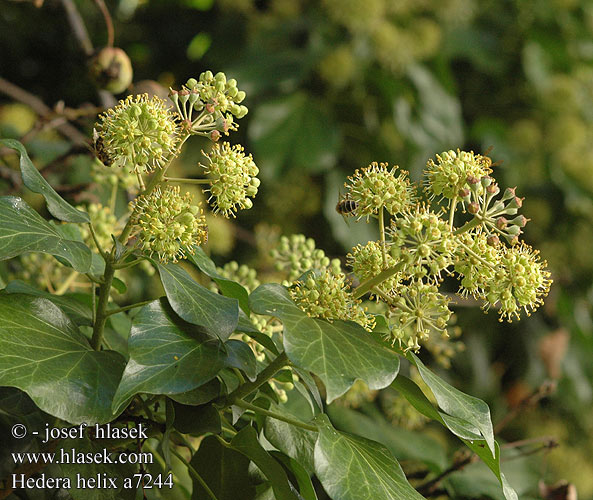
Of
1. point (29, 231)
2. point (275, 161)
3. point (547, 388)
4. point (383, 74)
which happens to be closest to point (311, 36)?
point (383, 74)

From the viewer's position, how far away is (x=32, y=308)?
52 centimetres

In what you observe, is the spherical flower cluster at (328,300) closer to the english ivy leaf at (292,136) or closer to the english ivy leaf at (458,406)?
the english ivy leaf at (458,406)

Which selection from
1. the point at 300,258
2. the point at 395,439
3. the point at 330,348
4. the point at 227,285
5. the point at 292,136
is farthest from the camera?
the point at 292,136

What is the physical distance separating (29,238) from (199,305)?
13cm

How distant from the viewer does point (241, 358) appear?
50 cm

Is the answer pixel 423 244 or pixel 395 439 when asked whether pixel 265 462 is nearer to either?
pixel 423 244

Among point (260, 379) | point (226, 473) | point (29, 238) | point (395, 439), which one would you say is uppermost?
point (29, 238)

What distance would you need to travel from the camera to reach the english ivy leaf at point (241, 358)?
0.49m

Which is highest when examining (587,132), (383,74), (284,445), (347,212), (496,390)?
(347,212)

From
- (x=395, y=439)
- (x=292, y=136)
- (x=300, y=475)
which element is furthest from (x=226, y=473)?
(x=292, y=136)

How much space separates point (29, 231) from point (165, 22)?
51.7 inches

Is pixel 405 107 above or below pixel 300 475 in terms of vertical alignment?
below

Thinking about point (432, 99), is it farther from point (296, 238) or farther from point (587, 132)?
point (296, 238)

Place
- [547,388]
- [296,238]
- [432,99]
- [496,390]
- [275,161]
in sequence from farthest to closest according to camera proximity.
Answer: [496,390]
[432,99]
[275,161]
[547,388]
[296,238]
